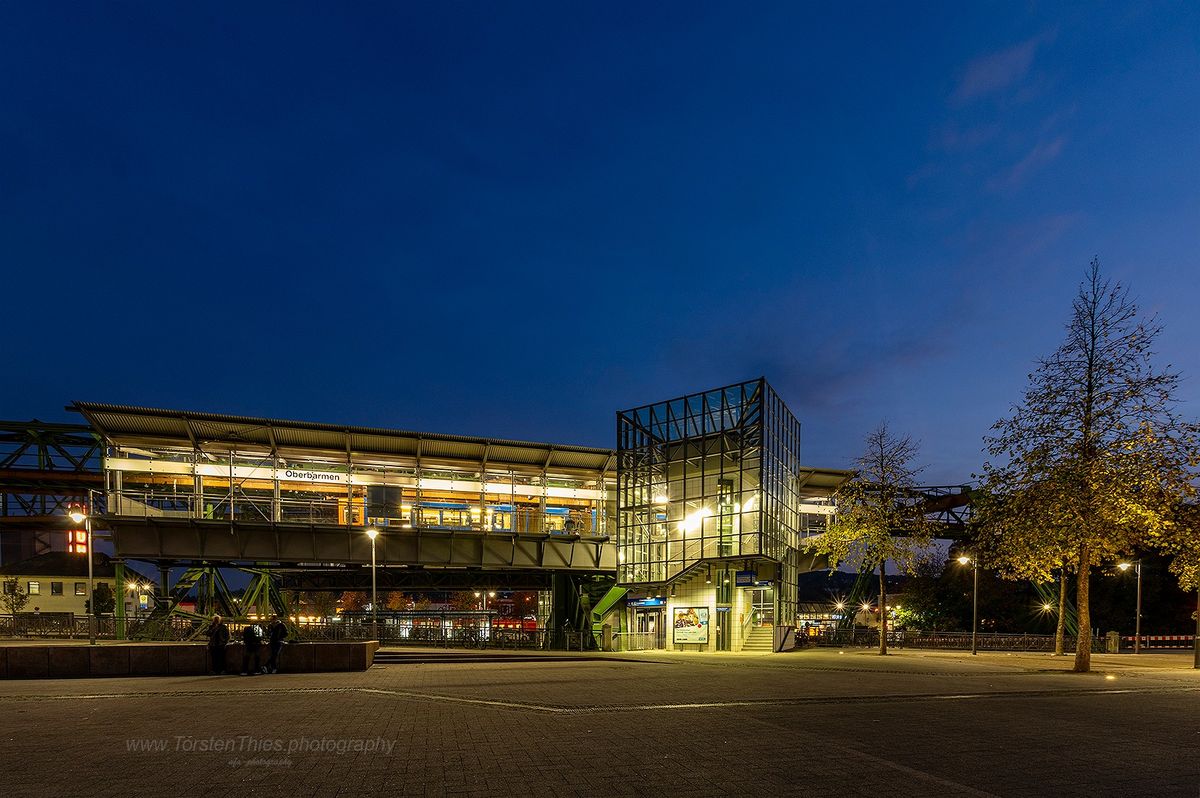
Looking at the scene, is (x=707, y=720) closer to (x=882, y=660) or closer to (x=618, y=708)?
(x=618, y=708)

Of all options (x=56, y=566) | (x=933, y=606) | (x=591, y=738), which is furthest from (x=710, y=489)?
(x=56, y=566)

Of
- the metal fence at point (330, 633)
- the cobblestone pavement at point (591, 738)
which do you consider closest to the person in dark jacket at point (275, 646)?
the cobblestone pavement at point (591, 738)

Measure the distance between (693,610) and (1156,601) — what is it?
34568 mm

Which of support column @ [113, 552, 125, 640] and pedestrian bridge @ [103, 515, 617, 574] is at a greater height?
pedestrian bridge @ [103, 515, 617, 574]

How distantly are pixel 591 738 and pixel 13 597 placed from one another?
67.5 meters

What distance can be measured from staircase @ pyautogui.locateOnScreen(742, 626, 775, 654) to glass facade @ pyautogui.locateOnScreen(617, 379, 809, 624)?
2143 mm

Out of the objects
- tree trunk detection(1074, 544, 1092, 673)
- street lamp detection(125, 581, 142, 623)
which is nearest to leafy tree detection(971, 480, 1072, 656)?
tree trunk detection(1074, 544, 1092, 673)

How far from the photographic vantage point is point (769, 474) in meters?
38.9

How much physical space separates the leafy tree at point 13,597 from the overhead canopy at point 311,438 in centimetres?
3100

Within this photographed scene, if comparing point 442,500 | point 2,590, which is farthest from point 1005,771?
point 2,590

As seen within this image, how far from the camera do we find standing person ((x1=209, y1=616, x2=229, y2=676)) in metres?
19.1

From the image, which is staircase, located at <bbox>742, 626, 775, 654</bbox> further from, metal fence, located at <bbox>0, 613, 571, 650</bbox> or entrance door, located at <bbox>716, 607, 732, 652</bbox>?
metal fence, located at <bbox>0, 613, 571, 650</bbox>

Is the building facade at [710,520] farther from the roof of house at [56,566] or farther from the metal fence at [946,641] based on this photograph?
the roof of house at [56,566]

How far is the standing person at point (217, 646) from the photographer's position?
19125 millimetres
